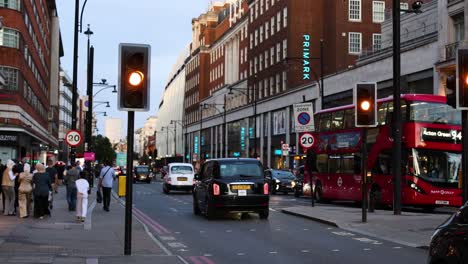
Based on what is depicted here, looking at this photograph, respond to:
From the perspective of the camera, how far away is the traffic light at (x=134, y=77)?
10.9m

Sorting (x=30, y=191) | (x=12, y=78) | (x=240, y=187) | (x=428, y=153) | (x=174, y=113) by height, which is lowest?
(x=30, y=191)

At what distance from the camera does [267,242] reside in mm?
14805

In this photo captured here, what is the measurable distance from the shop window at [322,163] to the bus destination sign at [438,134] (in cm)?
748

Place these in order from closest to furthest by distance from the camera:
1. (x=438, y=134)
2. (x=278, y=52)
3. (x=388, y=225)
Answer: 1. (x=388, y=225)
2. (x=438, y=134)
3. (x=278, y=52)

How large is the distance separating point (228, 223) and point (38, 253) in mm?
8501

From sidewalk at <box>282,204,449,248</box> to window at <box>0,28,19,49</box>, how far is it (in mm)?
30951

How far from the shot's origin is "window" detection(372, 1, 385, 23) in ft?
219

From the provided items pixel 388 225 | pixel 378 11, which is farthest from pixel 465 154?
pixel 378 11

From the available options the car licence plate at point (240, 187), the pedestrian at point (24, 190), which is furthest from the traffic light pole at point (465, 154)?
the pedestrian at point (24, 190)

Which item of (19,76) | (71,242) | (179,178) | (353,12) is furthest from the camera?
(353,12)

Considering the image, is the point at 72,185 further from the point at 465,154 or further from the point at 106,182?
the point at 465,154

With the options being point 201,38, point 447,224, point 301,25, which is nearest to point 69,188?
point 447,224

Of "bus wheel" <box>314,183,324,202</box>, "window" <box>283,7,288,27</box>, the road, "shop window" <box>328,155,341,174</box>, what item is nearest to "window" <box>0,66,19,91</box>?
"bus wheel" <box>314,183,324,202</box>

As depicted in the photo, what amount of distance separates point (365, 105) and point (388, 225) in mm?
3420
